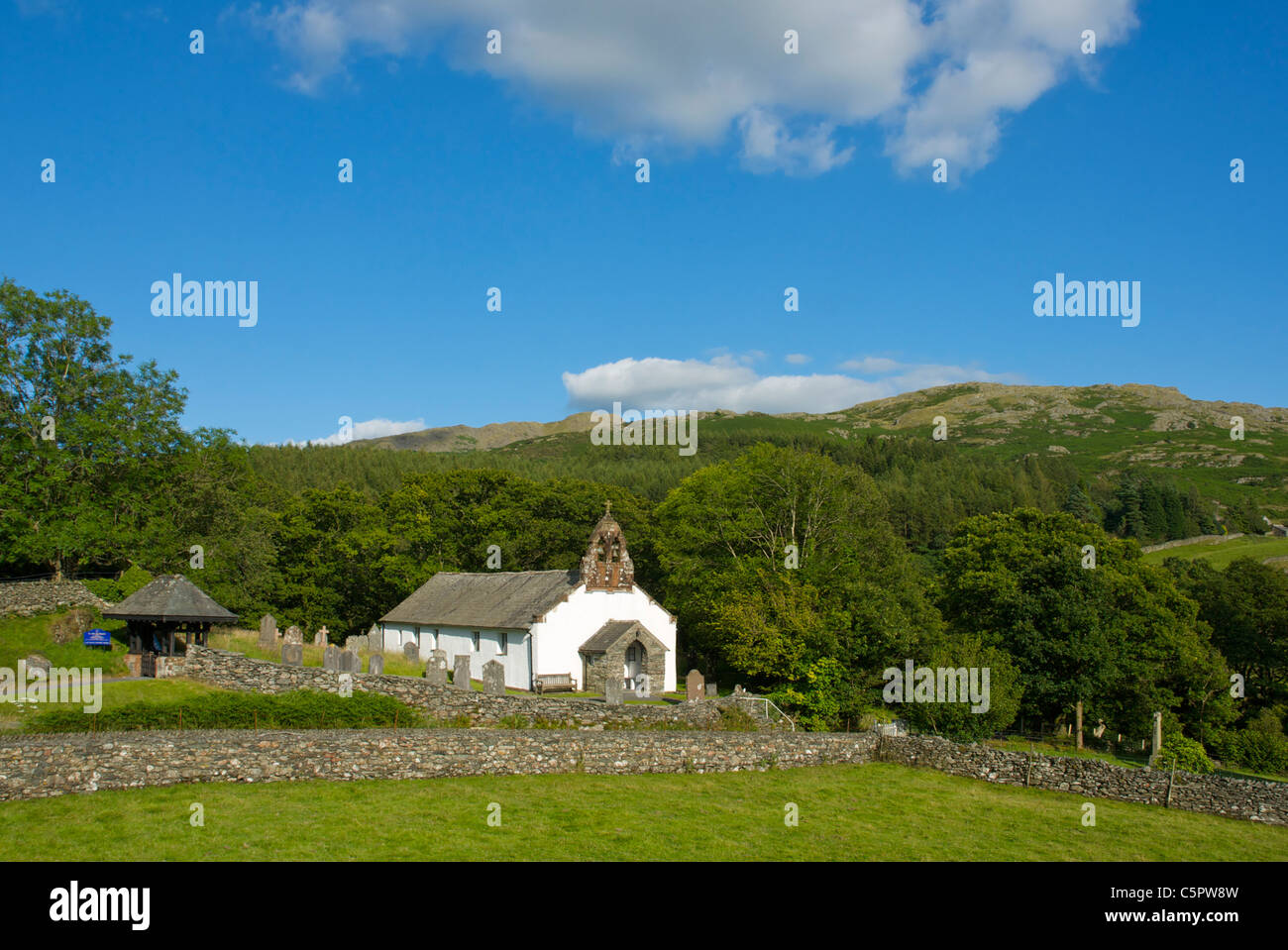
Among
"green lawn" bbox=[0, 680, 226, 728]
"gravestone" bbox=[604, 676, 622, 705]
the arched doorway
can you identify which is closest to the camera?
"green lawn" bbox=[0, 680, 226, 728]

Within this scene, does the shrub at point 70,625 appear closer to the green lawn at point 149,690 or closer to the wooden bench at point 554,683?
the green lawn at point 149,690

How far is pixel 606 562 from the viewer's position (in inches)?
1682

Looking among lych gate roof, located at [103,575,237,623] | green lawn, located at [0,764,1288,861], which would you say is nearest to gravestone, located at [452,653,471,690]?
green lawn, located at [0,764,1288,861]

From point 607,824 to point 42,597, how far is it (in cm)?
2852

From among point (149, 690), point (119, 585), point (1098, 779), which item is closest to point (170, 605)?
point (149, 690)

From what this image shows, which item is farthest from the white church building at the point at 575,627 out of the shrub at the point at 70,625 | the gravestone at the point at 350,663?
the shrub at the point at 70,625

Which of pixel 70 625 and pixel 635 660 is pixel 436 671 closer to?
pixel 635 660

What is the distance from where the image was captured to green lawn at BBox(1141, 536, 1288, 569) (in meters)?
84.2

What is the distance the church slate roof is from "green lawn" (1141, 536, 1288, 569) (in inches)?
2614

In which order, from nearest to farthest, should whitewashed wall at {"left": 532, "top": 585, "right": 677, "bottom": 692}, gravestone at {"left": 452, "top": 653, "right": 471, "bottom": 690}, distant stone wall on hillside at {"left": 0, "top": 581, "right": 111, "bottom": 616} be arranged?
gravestone at {"left": 452, "top": 653, "right": 471, "bottom": 690}, distant stone wall on hillside at {"left": 0, "top": 581, "right": 111, "bottom": 616}, whitewashed wall at {"left": 532, "top": 585, "right": 677, "bottom": 692}

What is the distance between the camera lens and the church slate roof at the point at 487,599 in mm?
41625

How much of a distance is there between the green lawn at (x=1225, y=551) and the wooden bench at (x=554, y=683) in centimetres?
6745

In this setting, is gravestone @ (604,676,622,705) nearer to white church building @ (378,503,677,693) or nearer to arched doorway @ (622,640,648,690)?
white church building @ (378,503,677,693)
